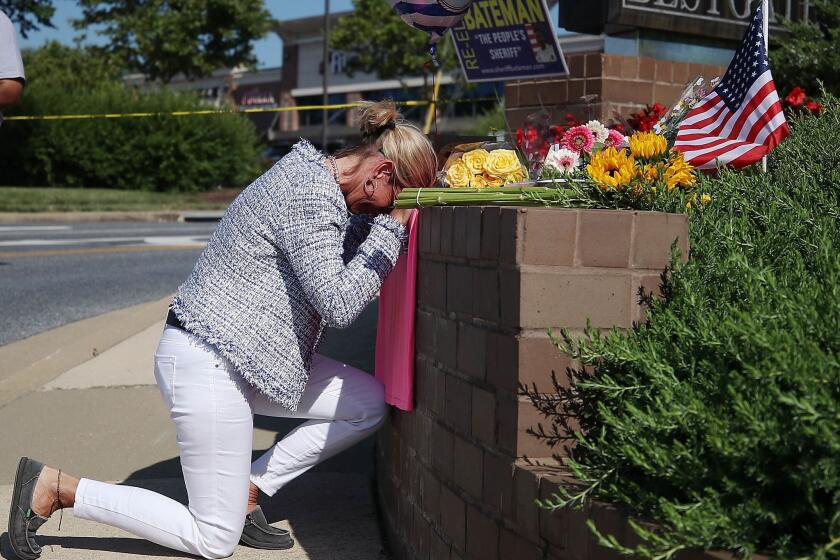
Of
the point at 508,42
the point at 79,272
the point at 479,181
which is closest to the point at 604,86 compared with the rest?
the point at 508,42

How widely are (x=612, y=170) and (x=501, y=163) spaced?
0.61 metres

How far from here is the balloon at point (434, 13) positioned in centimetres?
561

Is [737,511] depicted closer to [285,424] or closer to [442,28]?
[285,424]

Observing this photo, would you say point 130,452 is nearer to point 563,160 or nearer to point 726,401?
point 563,160

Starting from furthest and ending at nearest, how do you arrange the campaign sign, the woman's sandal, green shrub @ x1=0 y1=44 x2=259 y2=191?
green shrub @ x1=0 y1=44 x2=259 y2=191
the campaign sign
the woman's sandal

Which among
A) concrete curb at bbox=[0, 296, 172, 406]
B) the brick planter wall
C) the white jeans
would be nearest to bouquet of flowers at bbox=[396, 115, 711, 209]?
the brick planter wall

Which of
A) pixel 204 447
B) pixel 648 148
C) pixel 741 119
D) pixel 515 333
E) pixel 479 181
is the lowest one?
pixel 204 447

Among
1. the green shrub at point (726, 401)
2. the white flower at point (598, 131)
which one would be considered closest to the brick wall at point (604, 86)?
the white flower at point (598, 131)

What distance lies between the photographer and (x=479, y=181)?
11.3 ft

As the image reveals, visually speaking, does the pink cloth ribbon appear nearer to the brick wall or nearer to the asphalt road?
the brick wall

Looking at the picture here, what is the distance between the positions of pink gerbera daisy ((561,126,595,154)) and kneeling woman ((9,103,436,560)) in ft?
1.65

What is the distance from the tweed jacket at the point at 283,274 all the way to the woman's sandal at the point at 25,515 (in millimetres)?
753

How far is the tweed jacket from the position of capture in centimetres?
323

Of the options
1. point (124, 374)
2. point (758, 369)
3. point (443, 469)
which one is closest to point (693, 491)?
point (758, 369)
